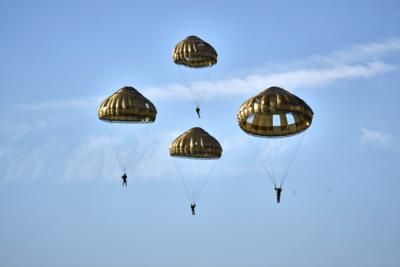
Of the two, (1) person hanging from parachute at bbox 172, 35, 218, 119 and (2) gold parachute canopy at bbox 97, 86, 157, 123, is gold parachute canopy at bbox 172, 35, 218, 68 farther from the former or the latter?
(2) gold parachute canopy at bbox 97, 86, 157, 123

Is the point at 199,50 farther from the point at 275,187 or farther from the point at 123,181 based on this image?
the point at 275,187

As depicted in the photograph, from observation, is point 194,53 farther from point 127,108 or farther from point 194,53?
point 127,108

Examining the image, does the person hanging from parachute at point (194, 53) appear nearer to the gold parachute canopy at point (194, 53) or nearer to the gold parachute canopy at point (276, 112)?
the gold parachute canopy at point (194, 53)

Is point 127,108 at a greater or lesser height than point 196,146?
greater

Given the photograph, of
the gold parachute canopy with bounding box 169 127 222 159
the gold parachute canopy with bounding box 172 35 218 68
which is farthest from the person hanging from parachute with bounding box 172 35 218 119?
the gold parachute canopy with bounding box 169 127 222 159

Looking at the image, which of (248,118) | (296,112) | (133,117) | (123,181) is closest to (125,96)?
(133,117)

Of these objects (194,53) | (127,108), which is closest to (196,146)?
(127,108)

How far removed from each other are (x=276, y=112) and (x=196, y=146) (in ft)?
47.7

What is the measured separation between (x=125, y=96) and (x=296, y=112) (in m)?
16.5

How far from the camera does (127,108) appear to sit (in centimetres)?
6581

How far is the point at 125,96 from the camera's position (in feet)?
219

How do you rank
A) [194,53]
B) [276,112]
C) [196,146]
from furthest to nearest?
1. [194,53]
2. [196,146]
3. [276,112]

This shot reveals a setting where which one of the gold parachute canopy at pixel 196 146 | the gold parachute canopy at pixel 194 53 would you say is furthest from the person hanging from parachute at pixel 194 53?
the gold parachute canopy at pixel 196 146

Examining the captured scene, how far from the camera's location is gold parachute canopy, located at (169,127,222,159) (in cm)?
7044
